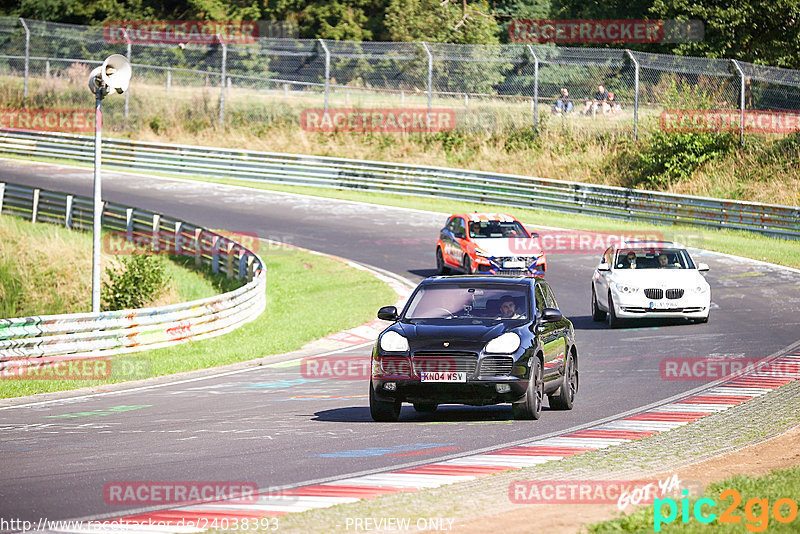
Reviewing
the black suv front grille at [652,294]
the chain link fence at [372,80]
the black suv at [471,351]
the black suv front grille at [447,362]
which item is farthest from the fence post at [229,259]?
the black suv front grille at [447,362]

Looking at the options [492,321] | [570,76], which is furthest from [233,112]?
[492,321]

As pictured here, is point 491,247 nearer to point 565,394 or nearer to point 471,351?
point 565,394

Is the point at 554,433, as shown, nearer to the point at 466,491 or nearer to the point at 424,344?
the point at 424,344

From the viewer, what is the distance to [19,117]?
49.9 meters

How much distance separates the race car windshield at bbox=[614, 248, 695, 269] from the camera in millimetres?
20984

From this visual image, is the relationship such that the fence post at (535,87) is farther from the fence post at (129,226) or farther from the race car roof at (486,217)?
the race car roof at (486,217)

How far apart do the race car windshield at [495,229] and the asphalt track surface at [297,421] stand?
5.24ft

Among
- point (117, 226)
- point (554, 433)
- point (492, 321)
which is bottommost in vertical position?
point (117, 226)

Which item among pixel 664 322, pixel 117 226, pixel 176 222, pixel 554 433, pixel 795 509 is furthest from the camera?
pixel 117 226

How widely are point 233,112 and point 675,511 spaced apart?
4303 centimetres

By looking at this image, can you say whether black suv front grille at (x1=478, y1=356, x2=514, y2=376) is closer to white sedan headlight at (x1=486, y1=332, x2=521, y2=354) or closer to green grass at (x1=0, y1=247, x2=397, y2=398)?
white sedan headlight at (x1=486, y1=332, x2=521, y2=354)

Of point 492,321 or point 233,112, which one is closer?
point 492,321

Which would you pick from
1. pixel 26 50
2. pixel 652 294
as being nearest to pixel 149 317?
pixel 652 294

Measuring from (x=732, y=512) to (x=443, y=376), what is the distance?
4.60 m
